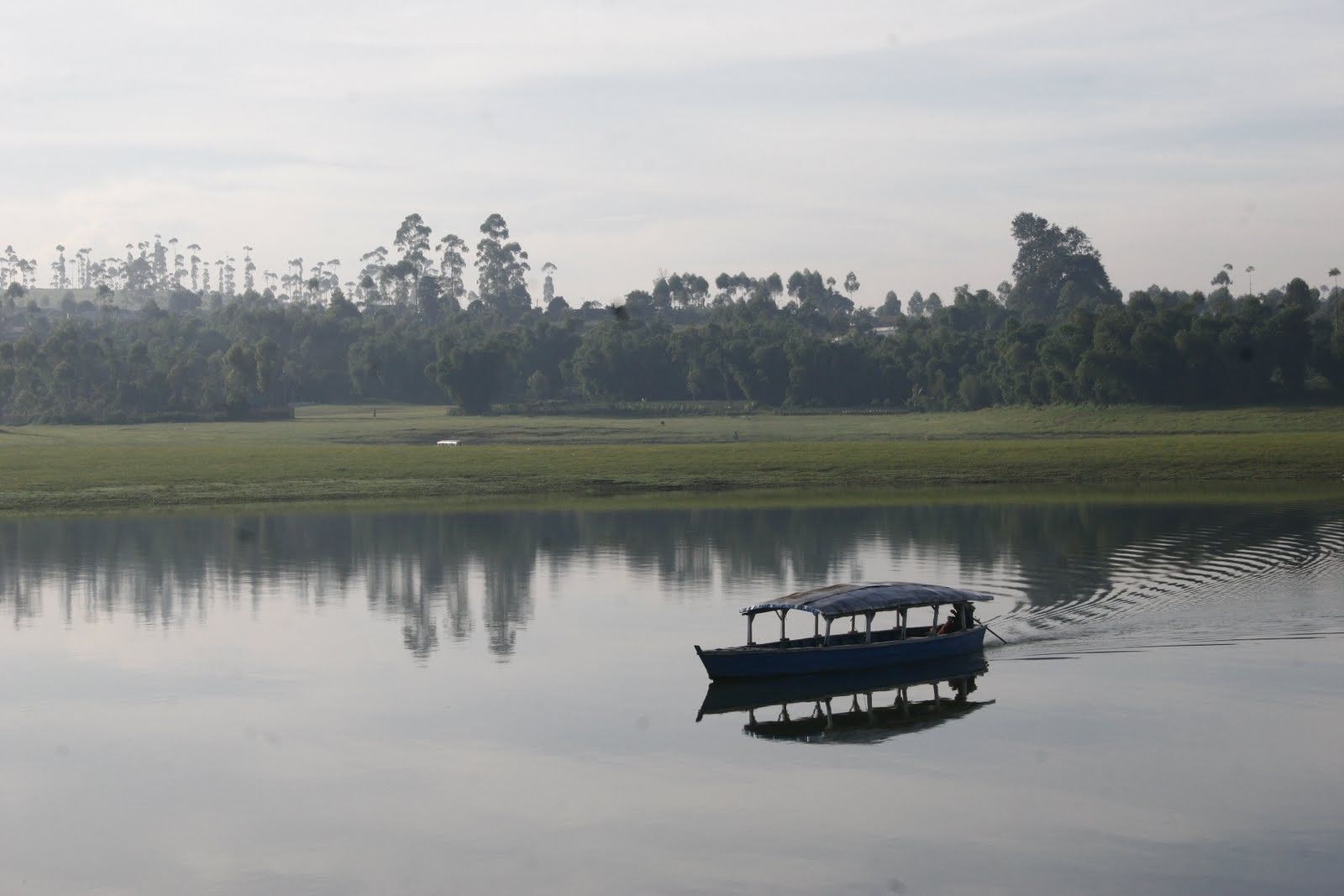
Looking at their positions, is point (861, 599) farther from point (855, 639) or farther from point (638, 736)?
point (638, 736)

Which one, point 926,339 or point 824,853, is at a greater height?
point 926,339

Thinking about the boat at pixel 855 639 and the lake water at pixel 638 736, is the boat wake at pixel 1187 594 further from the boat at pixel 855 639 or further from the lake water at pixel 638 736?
the boat at pixel 855 639

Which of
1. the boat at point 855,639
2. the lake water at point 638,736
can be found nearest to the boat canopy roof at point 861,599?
the boat at point 855,639

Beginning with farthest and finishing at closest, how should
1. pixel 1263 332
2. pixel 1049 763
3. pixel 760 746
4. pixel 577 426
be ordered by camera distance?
1. pixel 577 426
2. pixel 1263 332
3. pixel 760 746
4. pixel 1049 763

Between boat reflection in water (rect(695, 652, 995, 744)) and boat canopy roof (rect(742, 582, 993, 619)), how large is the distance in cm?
152

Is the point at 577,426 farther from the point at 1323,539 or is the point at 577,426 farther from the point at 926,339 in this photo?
the point at 1323,539

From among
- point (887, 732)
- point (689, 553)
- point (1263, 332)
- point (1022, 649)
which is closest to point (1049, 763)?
point (887, 732)

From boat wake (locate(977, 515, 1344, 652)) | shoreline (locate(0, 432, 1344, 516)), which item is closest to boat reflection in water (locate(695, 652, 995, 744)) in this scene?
boat wake (locate(977, 515, 1344, 652))

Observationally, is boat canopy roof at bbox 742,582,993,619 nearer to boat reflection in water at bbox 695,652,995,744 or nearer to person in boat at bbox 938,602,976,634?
person in boat at bbox 938,602,976,634

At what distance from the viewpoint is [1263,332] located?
14188 cm

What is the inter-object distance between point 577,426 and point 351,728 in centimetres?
11897

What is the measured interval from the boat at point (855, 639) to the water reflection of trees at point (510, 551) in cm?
731

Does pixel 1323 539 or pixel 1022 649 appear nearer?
pixel 1022 649

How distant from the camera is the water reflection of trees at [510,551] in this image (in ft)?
167
